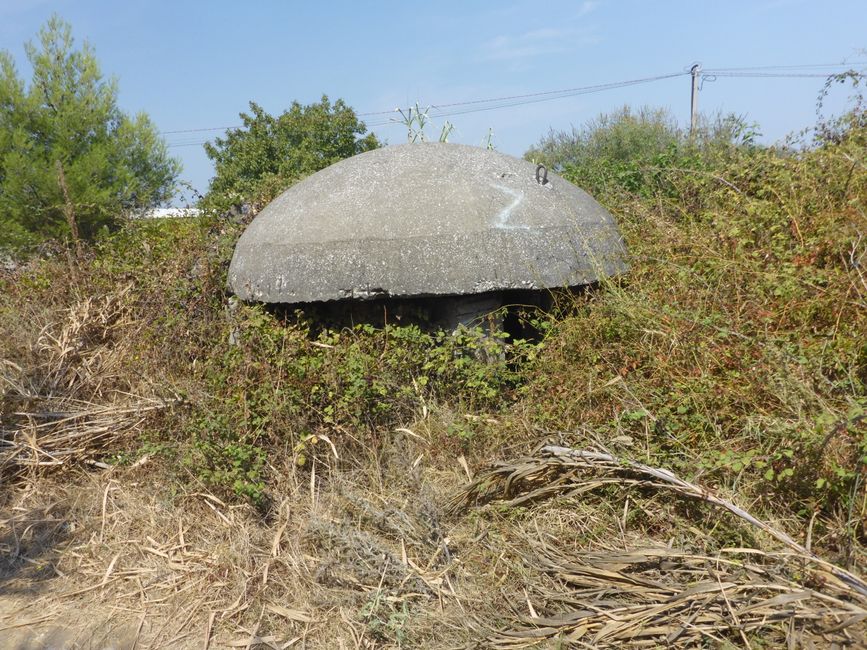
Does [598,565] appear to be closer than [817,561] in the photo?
No

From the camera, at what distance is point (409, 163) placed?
5.03 m

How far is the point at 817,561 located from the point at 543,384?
1.81 meters

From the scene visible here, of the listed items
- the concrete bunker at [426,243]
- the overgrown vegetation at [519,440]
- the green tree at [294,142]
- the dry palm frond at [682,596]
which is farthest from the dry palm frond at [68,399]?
the green tree at [294,142]

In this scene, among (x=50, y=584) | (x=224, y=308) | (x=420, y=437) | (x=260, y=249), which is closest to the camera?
(x=50, y=584)

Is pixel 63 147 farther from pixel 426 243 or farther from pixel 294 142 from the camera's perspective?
pixel 426 243

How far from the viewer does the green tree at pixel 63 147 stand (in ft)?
50.3

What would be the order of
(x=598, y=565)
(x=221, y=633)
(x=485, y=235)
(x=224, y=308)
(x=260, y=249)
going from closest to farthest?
(x=598, y=565)
(x=221, y=633)
(x=485, y=235)
(x=260, y=249)
(x=224, y=308)

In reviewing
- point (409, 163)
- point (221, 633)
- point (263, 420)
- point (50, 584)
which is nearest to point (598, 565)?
point (221, 633)

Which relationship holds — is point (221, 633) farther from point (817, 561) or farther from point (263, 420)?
point (817, 561)

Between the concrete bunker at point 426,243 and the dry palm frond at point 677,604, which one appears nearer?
the dry palm frond at point 677,604

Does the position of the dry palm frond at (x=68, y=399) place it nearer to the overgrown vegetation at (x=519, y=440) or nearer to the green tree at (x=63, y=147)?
the overgrown vegetation at (x=519, y=440)

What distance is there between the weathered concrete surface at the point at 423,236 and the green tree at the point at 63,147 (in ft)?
36.2

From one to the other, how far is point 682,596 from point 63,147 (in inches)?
685

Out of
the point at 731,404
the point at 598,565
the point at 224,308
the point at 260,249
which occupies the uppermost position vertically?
the point at 260,249
